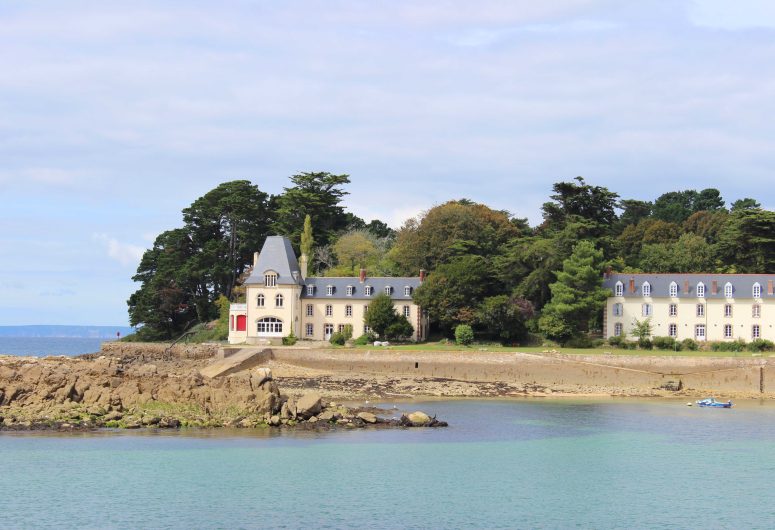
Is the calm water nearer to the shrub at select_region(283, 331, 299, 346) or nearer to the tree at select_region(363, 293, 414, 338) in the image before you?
the shrub at select_region(283, 331, 299, 346)

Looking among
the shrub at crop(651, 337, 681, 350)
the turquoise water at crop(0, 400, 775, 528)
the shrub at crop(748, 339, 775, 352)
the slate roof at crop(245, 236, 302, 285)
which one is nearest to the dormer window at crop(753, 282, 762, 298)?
the shrub at crop(748, 339, 775, 352)

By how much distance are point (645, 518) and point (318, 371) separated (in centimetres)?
2983

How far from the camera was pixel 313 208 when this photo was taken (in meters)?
73.5

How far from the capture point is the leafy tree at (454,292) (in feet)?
180

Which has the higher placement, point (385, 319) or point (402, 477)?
point (385, 319)

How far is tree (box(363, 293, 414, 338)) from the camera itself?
55625 millimetres

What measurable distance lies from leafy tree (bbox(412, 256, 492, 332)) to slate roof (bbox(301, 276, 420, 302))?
2.02m

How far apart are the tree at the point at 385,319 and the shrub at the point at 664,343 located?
13.4 meters

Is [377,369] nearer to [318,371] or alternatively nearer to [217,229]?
[318,371]

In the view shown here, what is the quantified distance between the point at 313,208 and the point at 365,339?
797 inches

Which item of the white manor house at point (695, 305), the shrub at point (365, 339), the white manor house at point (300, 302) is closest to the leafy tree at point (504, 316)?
the white manor house at point (300, 302)

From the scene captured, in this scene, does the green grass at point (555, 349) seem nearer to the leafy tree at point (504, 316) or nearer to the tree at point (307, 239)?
the leafy tree at point (504, 316)

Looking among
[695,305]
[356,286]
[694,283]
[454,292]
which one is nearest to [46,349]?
[356,286]

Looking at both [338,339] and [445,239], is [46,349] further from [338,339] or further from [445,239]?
[338,339]
